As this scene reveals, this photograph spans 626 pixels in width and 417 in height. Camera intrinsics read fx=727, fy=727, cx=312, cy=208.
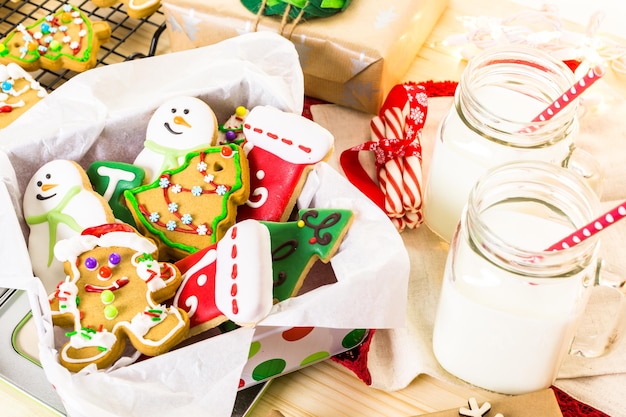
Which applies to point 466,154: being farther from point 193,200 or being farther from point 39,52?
point 39,52

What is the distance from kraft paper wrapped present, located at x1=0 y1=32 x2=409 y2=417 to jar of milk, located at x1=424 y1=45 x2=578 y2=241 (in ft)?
0.32

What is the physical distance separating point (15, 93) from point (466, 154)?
52 cm

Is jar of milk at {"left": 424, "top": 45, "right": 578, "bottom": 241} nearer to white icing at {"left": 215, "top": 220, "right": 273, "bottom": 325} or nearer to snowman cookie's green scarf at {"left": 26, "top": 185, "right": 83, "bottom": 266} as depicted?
white icing at {"left": 215, "top": 220, "right": 273, "bottom": 325}

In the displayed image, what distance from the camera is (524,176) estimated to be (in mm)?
604

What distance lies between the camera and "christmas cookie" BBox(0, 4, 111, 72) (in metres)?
0.91

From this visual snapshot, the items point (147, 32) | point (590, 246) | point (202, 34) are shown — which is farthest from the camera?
point (147, 32)

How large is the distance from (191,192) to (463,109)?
27cm

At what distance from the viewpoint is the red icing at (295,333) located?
626mm

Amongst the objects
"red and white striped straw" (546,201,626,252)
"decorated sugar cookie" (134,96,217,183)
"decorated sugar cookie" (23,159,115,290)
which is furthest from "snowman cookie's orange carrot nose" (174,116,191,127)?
"red and white striped straw" (546,201,626,252)

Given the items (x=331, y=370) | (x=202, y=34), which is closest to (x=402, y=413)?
(x=331, y=370)

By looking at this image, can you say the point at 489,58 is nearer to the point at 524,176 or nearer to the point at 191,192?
the point at 524,176

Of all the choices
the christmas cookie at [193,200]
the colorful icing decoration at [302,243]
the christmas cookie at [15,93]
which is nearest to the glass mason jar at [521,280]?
the colorful icing decoration at [302,243]

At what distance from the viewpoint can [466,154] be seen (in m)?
0.69

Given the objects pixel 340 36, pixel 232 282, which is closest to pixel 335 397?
pixel 232 282
